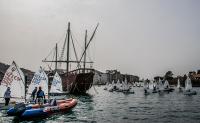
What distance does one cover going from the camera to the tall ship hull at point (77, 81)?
9025 centimetres

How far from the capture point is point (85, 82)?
93375 millimetres

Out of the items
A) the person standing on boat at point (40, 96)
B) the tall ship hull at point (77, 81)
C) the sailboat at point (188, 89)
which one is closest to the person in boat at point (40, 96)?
the person standing on boat at point (40, 96)

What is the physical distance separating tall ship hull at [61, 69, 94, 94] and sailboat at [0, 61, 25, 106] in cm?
5351

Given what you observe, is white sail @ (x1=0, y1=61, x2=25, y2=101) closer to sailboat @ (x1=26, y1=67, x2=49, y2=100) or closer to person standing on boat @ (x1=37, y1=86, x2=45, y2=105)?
person standing on boat @ (x1=37, y1=86, x2=45, y2=105)

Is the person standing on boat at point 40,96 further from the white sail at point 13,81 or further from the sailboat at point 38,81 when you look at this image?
the sailboat at point 38,81

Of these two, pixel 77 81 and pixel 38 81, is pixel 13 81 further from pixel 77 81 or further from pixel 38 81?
pixel 77 81

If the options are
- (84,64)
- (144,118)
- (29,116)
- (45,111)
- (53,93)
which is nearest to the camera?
(29,116)

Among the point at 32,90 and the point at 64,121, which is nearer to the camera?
the point at 64,121

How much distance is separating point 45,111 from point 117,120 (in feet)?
29.2

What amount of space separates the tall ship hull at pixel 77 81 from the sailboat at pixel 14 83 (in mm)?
53509

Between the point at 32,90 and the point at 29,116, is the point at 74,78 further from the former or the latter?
the point at 29,116

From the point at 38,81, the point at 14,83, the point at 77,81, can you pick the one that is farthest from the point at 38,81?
the point at 77,81

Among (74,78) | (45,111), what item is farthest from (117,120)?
(74,78)

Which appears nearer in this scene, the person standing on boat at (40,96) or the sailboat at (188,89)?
the person standing on boat at (40,96)
